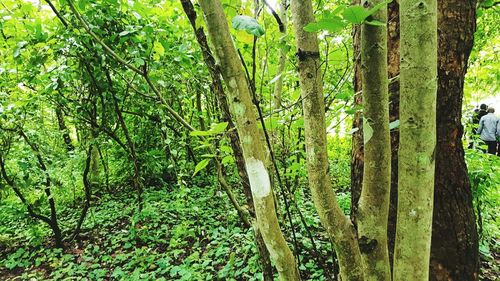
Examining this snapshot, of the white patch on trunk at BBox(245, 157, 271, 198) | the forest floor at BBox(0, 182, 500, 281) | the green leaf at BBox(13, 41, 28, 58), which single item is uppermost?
the green leaf at BBox(13, 41, 28, 58)

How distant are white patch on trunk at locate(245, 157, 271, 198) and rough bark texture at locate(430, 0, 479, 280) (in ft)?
3.27

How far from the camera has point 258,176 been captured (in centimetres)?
98

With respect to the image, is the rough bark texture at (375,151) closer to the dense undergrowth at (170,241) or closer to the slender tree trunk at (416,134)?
the slender tree trunk at (416,134)

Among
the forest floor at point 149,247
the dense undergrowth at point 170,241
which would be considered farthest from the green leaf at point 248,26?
the forest floor at point 149,247

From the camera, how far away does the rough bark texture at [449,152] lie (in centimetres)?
143

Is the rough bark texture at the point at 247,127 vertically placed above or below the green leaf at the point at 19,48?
below

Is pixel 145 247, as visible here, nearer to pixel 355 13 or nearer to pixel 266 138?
pixel 266 138

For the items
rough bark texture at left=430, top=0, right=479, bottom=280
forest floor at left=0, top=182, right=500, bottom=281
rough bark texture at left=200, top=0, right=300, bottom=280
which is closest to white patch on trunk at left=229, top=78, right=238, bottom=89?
rough bark texture at left=200, top=0, right=300, bottom=280

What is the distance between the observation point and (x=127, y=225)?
192 inches

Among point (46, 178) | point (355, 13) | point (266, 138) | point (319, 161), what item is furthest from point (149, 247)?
point (355, 13)

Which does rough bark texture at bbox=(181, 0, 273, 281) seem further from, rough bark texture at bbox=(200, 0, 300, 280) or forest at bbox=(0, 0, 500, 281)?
rough bark texture at bbox=(200, 0, 300, 280)

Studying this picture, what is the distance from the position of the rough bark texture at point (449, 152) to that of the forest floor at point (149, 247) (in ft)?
4.42

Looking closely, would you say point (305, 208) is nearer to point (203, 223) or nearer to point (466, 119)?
point (203, 223)

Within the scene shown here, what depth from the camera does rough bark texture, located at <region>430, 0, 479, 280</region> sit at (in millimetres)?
1433
